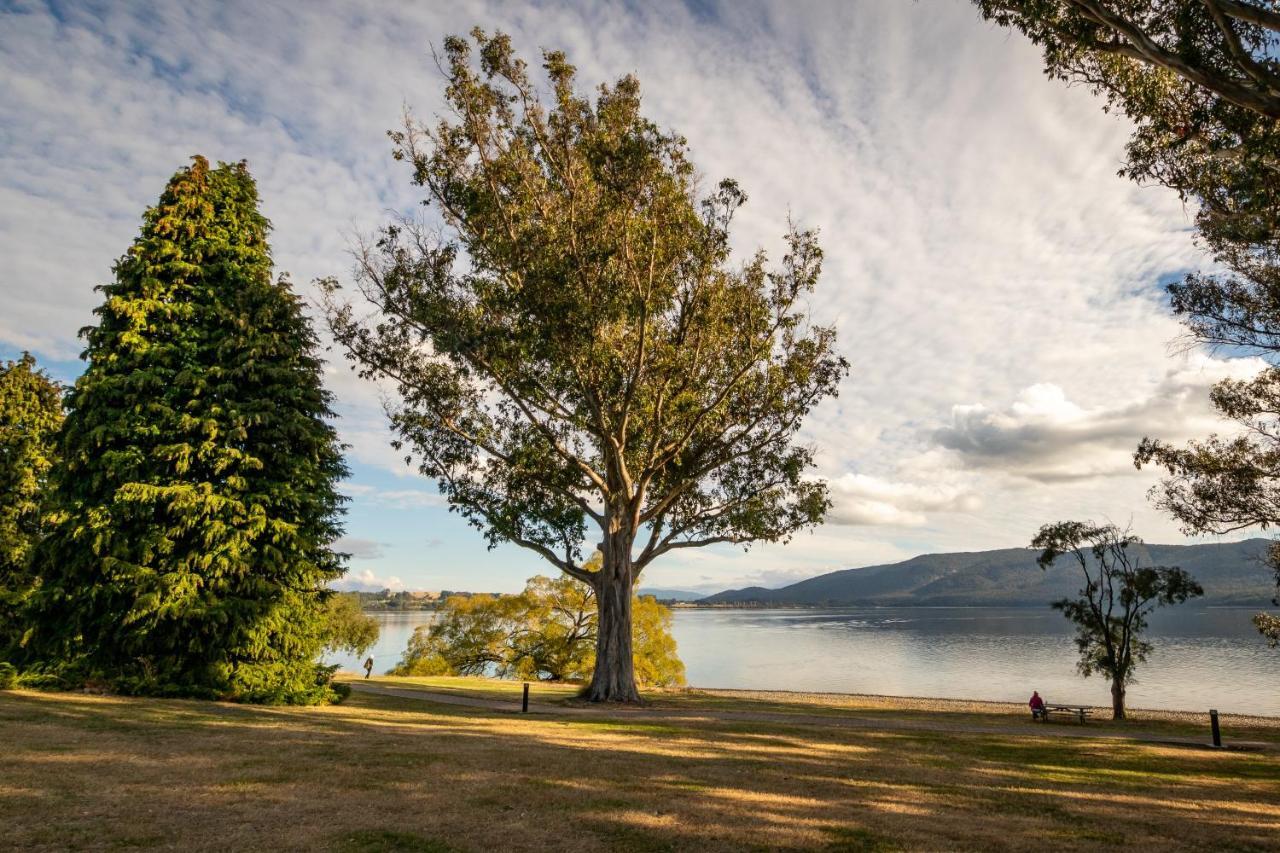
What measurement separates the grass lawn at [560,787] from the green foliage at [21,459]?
1066cm

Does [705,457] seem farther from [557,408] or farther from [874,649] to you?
[874,649]

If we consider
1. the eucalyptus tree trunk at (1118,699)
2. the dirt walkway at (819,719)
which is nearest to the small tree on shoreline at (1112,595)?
the eucalyptus tree trunk at (1118,699)

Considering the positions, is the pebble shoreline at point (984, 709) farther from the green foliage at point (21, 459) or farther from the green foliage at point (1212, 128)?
the green foliage at point (21, 459)

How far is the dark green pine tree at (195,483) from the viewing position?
684 inches

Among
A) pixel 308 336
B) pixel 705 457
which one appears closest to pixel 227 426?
pixel 308 336

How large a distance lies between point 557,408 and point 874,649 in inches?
→ 3859

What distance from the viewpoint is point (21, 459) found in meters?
24.8

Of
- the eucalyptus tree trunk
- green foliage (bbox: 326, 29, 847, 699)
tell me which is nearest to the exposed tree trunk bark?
green foliage (bbox: 326, 29, 847, 699)

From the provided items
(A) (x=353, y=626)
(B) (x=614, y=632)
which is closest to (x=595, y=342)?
(B) (x=614, y=632)

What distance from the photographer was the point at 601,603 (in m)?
25.1

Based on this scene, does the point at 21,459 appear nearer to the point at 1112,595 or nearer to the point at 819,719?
the point at 819,719

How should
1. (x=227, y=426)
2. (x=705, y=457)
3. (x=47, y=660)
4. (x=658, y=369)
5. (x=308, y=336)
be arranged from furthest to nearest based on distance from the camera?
(x=705, y=457) < (x=658, y=369) < (x=308, y=336) < (x=227, y=426) < (x=47, y=660)

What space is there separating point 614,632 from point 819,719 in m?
7.37

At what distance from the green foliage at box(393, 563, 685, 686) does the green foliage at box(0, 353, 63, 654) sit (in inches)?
966
